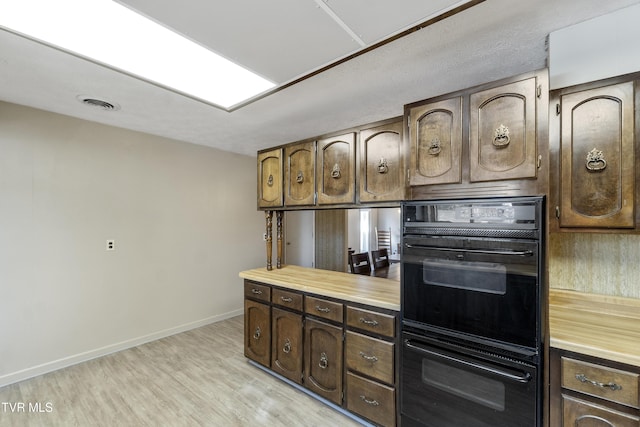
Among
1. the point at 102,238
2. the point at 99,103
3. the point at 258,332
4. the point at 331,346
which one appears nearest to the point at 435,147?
the point at 331,346

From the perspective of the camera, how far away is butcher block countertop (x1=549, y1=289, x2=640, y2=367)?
4.07 ft

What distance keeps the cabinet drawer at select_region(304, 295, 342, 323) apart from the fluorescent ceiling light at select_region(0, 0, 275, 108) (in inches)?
67.1

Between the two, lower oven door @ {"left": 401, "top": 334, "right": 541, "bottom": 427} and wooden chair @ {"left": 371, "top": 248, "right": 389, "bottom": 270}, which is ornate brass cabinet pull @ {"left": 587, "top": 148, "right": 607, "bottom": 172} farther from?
wooden chair @ {"left": 371, "top": 248, "right": 389, "bottom": 270}

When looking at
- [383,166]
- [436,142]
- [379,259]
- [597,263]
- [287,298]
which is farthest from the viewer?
[379,259]

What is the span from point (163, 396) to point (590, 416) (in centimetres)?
283

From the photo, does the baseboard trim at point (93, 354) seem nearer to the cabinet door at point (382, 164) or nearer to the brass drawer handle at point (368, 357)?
the brass drawer handle at point (368, 357)

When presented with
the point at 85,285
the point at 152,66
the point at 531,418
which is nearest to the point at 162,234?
the point at 85,285

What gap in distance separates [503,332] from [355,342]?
961 millimetres

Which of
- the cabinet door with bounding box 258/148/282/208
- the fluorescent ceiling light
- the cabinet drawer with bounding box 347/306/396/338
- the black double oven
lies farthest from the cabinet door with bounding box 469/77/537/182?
the cabinet door with bounding box 258/148/282/208

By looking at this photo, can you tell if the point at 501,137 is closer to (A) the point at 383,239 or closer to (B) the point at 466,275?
(B) the point at 466,275

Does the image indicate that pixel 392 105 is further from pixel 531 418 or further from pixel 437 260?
pixel 531 418

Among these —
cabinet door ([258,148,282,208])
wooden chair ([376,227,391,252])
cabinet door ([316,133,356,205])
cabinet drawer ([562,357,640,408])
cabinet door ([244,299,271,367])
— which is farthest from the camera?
wooden chair ([376,227,391,252])

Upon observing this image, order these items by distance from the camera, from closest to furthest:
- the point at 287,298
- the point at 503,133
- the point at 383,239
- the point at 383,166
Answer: the point at 503,133, the point at 383,166, the point at 287,298, the point at 383,239

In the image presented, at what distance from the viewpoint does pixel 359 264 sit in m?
3.38
